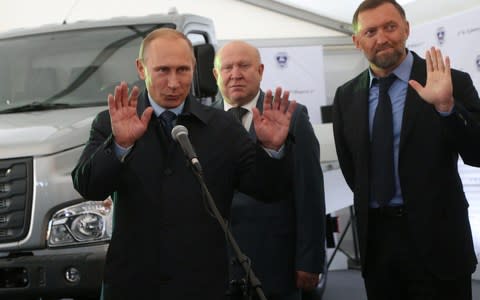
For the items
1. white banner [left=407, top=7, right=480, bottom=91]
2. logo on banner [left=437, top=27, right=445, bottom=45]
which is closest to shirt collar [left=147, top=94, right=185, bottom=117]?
white banner [left=407, top=7, right=480, bottom=91]

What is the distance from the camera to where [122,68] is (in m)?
5.06

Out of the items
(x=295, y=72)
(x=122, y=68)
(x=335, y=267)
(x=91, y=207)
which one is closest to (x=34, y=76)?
(x=122, y=68)

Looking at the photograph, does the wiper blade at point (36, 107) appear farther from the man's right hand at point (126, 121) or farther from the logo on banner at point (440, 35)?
the logo on banner at point (440, 35)

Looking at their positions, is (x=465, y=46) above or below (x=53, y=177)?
above

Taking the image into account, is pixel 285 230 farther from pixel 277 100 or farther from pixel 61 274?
pixel 61 274

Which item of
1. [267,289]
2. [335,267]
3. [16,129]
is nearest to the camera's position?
[267,289]

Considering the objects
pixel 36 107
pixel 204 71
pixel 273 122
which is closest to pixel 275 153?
pixel 273 122

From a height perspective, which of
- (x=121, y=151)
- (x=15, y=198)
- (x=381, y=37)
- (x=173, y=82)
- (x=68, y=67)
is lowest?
(x=15, y=198)

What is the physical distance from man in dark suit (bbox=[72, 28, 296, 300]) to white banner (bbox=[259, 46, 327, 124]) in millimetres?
8944

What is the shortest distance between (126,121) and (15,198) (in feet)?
5.78

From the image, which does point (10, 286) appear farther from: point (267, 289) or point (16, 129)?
point (267, 289)

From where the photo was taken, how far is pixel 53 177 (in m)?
4.21

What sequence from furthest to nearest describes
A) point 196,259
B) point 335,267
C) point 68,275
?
1. point 335,267
2. point 68,275
3. point 196,259

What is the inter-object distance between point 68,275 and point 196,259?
1.55m
